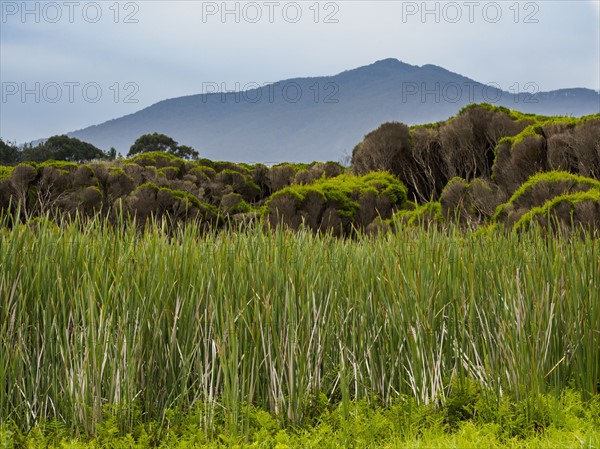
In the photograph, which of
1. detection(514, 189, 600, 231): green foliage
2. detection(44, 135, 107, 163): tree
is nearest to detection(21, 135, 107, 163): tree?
detection(44, 135, 107, 163): tree

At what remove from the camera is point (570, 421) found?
417 cm

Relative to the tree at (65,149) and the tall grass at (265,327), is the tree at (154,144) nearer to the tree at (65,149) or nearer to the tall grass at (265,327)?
the tree at (65,149)

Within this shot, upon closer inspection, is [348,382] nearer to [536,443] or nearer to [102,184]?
[536,443]

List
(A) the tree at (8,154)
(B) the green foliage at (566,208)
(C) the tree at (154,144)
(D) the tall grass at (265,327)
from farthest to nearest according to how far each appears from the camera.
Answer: (C) the tree at (154,144) < (A) the tree at (8,154) < (B) the green foliage at (566,208) < (D) the tall grass at (265,327)

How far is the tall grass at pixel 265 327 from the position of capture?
4.41 meters

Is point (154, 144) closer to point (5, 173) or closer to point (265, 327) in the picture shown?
point (5, 173)

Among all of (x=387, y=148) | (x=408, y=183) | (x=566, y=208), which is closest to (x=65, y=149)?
(x=387, y=148)

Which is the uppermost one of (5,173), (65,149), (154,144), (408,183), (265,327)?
(154,144)

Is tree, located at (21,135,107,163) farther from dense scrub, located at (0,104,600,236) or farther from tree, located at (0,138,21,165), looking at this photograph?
dense scrub, located at (0,104,600,236)

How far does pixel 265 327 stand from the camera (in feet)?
14.9

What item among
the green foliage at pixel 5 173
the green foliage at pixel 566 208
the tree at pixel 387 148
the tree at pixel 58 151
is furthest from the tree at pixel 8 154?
the green foliage at pixel 566 208

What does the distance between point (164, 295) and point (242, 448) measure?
1313 mm

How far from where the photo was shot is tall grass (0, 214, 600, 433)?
174 inches

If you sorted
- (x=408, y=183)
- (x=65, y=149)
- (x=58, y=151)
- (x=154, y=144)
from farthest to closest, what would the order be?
(x=154, y=144) → (x=65, y=149) → (x=58, y=151) → (x=408, y=183)
